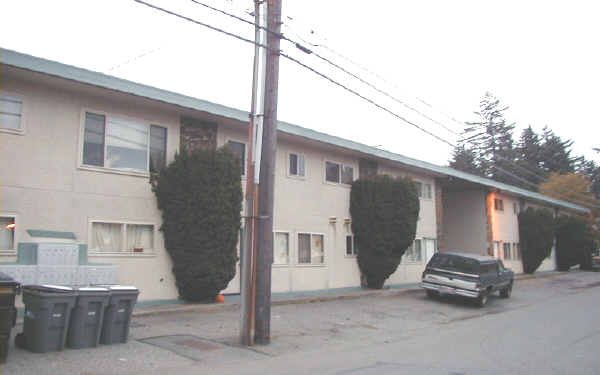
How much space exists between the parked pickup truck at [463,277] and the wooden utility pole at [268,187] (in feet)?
30.3

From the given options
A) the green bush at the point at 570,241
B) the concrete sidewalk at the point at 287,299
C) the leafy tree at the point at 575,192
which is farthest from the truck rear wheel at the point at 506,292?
the leafy tree at the point at 575,192

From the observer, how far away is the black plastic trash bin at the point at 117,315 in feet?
30.5

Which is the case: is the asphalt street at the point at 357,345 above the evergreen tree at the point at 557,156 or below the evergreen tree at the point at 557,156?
below

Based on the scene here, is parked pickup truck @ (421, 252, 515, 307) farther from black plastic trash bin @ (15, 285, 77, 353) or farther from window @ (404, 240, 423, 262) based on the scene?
black plastic trash bin @ (15, 285, 77, 353)

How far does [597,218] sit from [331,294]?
45573 mm

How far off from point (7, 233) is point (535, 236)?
2935 centimetres

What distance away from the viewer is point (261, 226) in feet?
33.9

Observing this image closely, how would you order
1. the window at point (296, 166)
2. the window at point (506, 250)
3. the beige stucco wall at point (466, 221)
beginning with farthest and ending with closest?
the window at point (506, 250) < the beige stucco wall at point (466, 221) < the window at point (296, 166)

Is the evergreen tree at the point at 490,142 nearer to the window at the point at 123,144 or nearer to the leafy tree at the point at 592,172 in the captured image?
the leafy tree at the point at 592,172

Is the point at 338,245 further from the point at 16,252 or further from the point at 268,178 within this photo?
the point at 16,252

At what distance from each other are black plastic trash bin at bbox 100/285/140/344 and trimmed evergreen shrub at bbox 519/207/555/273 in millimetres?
28530

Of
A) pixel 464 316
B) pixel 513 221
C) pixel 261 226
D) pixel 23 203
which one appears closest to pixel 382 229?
pixel 464 316

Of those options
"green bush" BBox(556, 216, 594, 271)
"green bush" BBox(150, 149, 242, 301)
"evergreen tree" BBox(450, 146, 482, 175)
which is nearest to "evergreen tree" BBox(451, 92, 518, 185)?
"evergreen tree" BBox(450, 146, 482, 175)

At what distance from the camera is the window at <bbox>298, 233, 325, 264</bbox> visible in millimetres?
18188
